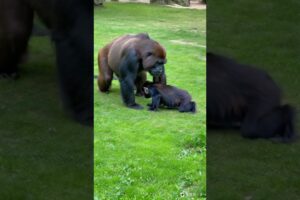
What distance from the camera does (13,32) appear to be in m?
2.11

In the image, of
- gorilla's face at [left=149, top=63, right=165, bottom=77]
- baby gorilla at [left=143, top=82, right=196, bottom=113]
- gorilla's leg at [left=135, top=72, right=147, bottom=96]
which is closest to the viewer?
gorilla's face at [left=149, top=63, right=165, bottom=77]

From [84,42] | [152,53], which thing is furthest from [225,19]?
[152,53]

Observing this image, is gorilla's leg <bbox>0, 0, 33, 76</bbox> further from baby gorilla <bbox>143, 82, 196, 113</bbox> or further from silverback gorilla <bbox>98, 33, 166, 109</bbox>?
baby gorilla <bbox>143, 82, 196, 113</bbox>

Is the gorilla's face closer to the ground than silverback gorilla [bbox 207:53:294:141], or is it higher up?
closer to the ground

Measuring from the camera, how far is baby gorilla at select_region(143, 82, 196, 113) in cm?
484

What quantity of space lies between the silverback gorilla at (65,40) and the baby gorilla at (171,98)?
273 centimetres

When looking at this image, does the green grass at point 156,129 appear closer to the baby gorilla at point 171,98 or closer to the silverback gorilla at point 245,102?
the baby gorilla at point 171,98

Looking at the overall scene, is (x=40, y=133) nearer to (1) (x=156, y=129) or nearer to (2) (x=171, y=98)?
(1) (x=156, y=129)

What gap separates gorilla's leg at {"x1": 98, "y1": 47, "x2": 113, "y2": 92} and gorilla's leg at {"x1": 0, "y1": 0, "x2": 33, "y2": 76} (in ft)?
11.1

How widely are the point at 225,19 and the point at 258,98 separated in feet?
1.25

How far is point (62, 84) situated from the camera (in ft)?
6.95

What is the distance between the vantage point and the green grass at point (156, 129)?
3.75m

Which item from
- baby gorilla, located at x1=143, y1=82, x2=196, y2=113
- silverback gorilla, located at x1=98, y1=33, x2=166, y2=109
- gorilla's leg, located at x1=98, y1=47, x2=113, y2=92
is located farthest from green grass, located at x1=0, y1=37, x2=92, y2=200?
gorilla's leg, located at x1=98, y1=47, x2=113, y2=92

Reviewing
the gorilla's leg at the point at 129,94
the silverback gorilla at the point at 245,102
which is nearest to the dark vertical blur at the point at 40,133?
the silverback gorilla at the point at 245,102
